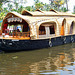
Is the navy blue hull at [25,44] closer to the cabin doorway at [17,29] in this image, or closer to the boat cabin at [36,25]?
the boat cabin at [36,25]

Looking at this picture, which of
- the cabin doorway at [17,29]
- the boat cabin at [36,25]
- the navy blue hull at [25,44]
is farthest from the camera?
the cabin doorway at [17,29]

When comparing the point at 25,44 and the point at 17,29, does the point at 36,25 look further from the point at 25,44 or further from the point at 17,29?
the point at 17,29

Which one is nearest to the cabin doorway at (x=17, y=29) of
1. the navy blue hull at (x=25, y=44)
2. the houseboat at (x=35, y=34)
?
the houseboat at (x=35, y=34)

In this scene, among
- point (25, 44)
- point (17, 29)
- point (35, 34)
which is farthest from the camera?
point (17, 29)

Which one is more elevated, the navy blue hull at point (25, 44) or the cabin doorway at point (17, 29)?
the cabin doorway at point (17, 29)

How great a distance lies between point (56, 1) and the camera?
4191 cm

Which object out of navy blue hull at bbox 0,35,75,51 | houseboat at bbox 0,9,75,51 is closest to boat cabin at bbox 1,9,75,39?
houseboat at bbox 0,9,75,51

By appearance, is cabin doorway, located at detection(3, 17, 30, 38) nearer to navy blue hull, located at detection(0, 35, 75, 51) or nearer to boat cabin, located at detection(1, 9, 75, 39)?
boat cabin, located at detection(1, 9, 75, 39)

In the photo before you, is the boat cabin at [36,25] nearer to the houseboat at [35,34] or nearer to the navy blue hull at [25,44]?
the houseboat at [35,34]

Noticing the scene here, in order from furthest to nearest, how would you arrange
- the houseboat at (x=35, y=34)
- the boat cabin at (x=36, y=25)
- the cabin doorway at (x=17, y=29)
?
the cabin doorway at (x=17, y=29)
the boat cabin at (x=36, y=25)
the houseboat at (x=35, y=34)

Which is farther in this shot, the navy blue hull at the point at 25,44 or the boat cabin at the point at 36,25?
the boat cabin at the point at 36,25

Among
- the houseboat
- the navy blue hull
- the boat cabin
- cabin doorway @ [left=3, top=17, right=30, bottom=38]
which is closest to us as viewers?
the navy blue hull

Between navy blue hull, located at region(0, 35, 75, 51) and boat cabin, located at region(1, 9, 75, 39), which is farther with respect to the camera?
boat cabin, located at region(1, 9, 75, 39)

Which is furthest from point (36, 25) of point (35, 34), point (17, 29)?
Answer: point (17, 29)
